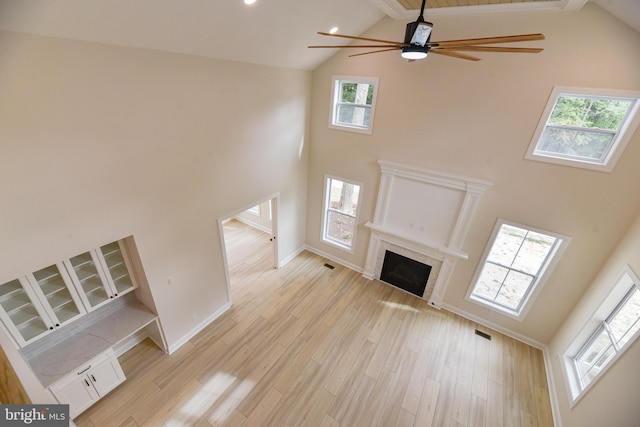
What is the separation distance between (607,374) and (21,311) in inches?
267

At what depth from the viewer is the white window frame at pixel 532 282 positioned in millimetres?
4156

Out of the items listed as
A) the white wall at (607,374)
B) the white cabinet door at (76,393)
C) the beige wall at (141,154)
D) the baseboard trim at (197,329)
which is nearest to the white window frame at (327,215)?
the beige wall at (141,154)

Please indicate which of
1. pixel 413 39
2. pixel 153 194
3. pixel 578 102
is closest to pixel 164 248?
pixel 153 194

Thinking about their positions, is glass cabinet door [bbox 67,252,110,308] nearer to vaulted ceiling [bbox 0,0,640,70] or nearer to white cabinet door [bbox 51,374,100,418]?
white cabinet door [bbox 51,374,100,418]

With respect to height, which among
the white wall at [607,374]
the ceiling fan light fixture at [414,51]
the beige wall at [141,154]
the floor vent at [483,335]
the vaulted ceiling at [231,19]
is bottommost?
the floor vent at [483,335]

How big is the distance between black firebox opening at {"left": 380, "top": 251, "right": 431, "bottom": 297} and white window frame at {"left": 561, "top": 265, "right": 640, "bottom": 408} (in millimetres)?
2338

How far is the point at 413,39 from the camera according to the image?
87.6 inches

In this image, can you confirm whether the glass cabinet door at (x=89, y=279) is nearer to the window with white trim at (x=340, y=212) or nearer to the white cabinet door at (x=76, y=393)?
the white cabinet door at (x=76, y=393)

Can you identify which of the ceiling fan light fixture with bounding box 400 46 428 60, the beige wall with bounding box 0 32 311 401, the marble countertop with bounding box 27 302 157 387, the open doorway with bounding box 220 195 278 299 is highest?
the ceiling fan light fixture with bounding box 400 46 428 60

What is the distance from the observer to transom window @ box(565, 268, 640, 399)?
10.4 ft

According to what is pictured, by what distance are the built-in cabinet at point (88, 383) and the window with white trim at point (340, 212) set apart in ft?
15.1

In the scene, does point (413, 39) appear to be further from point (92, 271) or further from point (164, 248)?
point (92, 271)

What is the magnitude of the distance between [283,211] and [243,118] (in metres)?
2.30

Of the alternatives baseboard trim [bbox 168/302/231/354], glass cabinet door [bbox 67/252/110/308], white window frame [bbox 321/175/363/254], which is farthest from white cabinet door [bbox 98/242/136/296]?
white window frame [bbox 321/175/363/254]
